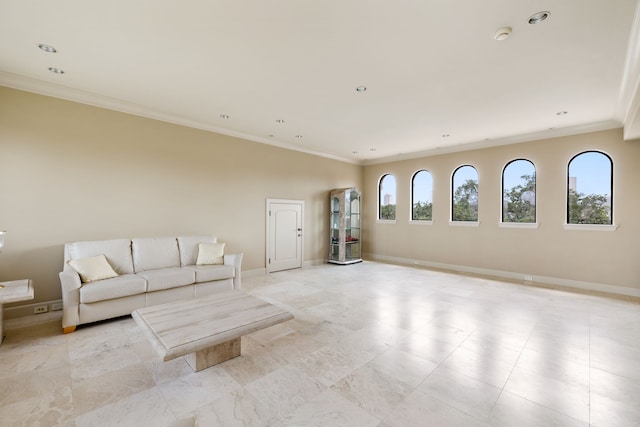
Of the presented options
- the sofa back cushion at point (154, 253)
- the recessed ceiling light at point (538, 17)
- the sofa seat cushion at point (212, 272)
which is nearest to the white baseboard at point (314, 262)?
the sofa seat cushion at point (212, 272)

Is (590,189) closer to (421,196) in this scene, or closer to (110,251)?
(421,196)

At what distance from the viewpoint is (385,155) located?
25.7 feet

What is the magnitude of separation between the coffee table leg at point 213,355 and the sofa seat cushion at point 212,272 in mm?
1784

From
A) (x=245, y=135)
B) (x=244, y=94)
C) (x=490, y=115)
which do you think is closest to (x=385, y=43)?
(x=244, y=94)

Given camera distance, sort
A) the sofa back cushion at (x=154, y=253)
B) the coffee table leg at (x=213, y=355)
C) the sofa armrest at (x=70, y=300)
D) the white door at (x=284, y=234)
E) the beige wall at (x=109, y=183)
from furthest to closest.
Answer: the white door at (x=284, y=234) < the sofa back cushion at (x=154, y=253) < the beige wall at (x=109, y=183) < the sofa armrest at (x=70, y=300) < the coffee table leg at (x=213, y=355)

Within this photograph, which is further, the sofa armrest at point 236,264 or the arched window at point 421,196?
the arched window at point 421,196

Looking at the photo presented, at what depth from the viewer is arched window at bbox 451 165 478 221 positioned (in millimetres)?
6611

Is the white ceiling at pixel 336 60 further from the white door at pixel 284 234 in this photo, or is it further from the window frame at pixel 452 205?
the white door at pixel 284 234

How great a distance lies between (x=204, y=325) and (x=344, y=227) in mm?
5352

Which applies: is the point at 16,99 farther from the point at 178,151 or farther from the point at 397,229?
the point at 397,229

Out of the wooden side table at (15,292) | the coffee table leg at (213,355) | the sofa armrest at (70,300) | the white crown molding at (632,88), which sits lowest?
the coffee table leg at (213,355)

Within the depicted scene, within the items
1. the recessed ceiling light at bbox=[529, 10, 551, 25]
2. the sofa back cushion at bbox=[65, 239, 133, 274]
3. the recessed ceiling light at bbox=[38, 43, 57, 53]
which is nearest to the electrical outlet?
the sofa back cushion at bbox=[65, 239, 133, 274]

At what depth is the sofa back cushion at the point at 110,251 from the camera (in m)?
3.71

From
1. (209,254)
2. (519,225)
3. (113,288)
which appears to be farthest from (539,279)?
(113,288)
